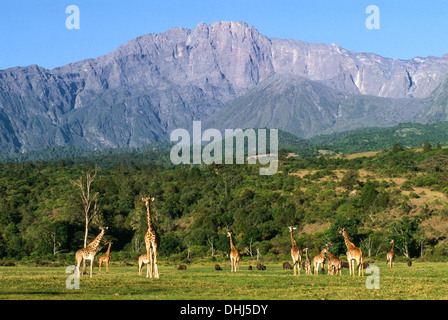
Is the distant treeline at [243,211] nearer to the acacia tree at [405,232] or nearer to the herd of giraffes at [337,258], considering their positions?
the acacia tree at [405,232]

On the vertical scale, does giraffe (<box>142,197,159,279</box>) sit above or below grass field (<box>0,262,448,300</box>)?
above

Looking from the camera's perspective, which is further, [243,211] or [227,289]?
[243,211]

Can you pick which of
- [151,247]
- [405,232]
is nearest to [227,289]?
[151,247]

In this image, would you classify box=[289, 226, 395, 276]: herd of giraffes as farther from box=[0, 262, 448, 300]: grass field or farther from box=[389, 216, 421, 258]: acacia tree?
box=[389, 216, 421, 258]: acacia tree

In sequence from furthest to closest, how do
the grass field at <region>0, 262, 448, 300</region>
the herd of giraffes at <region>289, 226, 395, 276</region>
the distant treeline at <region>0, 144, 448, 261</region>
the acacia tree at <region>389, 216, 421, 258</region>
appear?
the distant treeline at <region>0, 144, 448, 261</region> < the acacia tree at <region>389, 216, 421, 258</region> < the herd of giraffes at <region>289, 226, 395, 276</region> < the grass field at <region>0, 262, 448, 300</region>

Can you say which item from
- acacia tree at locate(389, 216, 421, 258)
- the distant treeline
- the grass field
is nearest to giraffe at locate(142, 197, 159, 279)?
the grass field

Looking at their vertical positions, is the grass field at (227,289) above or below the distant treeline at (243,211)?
below

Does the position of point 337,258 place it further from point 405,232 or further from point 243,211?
point 243,211

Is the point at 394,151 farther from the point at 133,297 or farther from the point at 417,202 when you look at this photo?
the point at 133,297

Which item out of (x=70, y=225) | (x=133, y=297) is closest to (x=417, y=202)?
(x=70, y=225)

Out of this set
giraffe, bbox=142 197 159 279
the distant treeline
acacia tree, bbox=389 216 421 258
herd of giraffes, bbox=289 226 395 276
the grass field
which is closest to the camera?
the grass field

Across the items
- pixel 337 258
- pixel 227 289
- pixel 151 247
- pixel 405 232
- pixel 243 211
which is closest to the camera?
pixel 227 289

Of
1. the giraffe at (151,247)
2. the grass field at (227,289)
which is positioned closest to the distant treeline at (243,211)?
the giraffe at (151,247)

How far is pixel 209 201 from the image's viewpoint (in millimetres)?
108438
